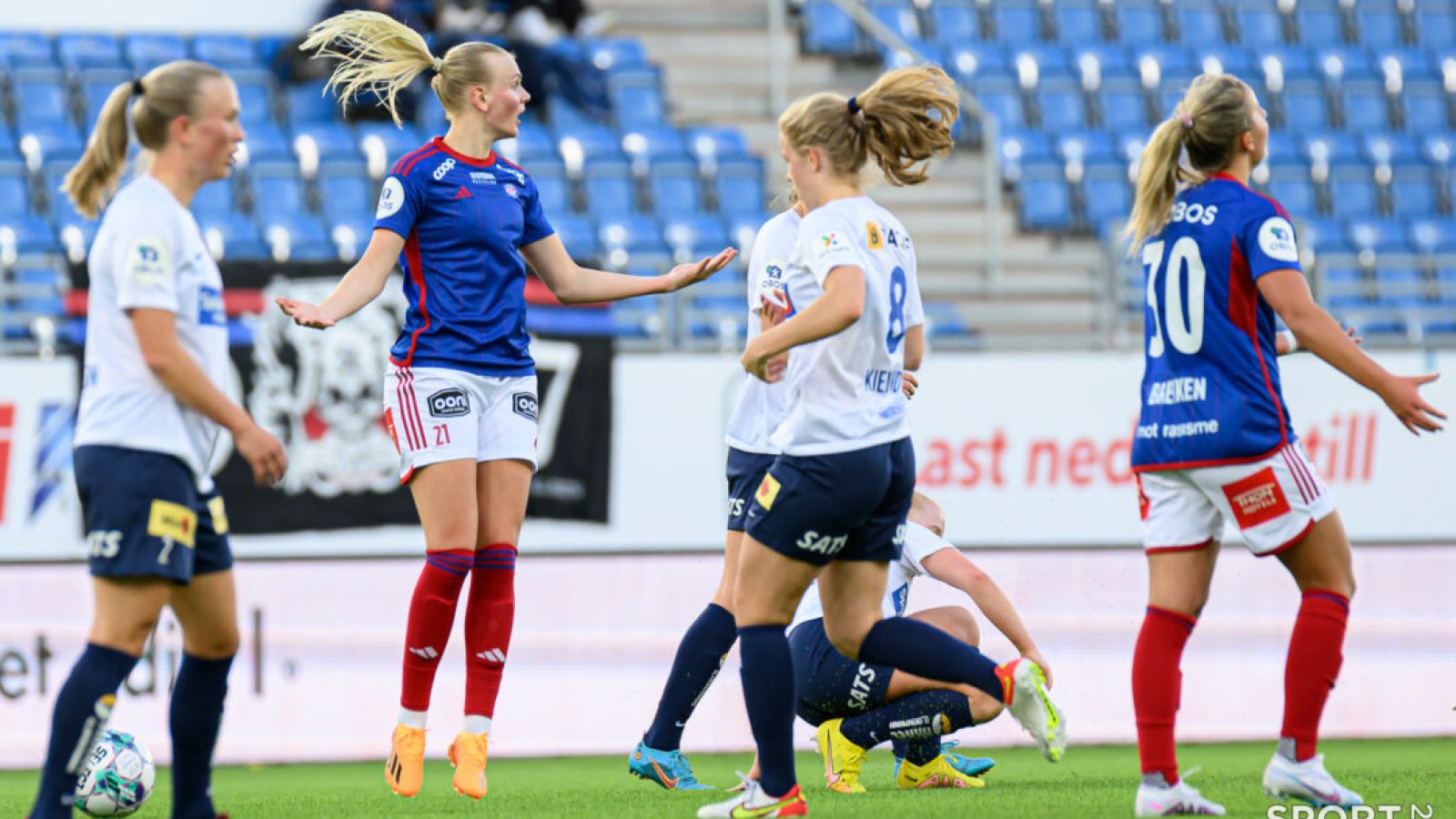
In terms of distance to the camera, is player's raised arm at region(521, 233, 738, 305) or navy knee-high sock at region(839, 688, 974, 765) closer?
navy knee-high sock at region(839, 688, 974, 765)

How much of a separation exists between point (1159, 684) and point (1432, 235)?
11.0 m

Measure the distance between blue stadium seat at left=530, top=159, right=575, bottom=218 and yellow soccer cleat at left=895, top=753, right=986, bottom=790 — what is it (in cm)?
769

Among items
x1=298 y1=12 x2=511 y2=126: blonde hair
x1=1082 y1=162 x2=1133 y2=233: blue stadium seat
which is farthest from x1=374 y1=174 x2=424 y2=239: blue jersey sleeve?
x1=1082 y1=162 x2=1133 y2=233: blue stadium seat

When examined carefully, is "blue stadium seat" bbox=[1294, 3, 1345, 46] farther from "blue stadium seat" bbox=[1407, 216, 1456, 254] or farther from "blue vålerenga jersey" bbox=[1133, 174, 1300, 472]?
"blue vålerenga jersey" bbox=[1133, 174, 1300, 472]

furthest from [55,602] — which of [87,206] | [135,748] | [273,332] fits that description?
[87,206]

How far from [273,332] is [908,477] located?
577 cm

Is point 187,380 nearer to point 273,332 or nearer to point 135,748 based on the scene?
point 135,748

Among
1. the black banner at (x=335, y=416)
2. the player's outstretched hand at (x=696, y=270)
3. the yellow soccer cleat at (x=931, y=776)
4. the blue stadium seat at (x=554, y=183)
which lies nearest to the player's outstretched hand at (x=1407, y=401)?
the player's outstretched hand at (x=696, y=270)

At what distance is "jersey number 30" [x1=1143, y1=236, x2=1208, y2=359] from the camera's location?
4559mm

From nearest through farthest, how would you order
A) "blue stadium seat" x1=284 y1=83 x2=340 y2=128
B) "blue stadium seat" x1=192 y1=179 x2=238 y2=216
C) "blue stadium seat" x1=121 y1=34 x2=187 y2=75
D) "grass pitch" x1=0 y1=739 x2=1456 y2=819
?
"grass pitch" x1=0 y1=739 x2=1456 y2=819 < "blue stadium seat" x1=192 y1=179 x2=238 y2=216 < "blue stadium seat" x1=284 y1=83 x2=340 y2=128 < "blue stadium seat" x1=121 y1=34 x2=187 y2=75

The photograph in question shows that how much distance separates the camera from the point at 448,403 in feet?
17.4

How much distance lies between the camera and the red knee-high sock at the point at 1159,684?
4539mm

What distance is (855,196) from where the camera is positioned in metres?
4.54

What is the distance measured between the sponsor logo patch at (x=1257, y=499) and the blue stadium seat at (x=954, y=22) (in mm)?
11627
